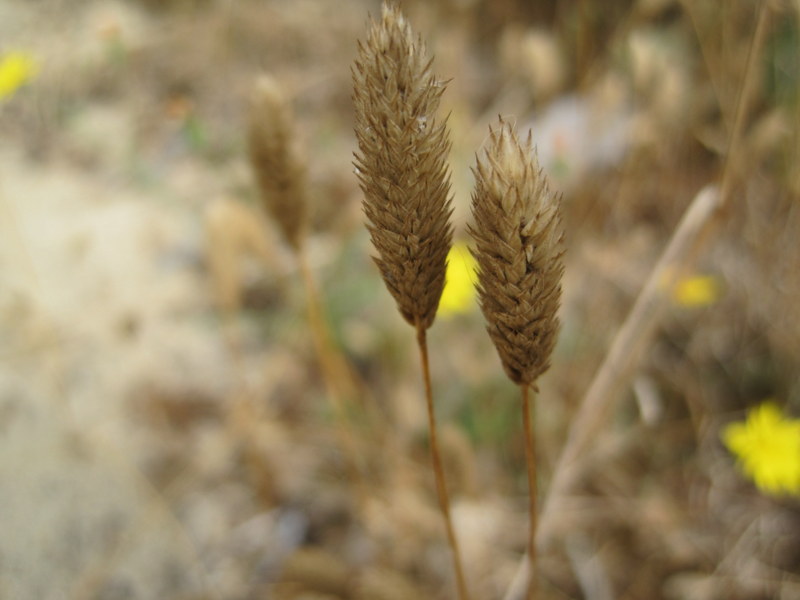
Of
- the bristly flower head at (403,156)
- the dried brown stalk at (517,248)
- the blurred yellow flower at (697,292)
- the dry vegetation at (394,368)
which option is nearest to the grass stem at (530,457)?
the dried brown stalk at (517,248)

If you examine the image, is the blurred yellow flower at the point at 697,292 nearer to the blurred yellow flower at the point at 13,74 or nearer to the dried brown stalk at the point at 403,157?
the dried brown stalk at the point at 403,157

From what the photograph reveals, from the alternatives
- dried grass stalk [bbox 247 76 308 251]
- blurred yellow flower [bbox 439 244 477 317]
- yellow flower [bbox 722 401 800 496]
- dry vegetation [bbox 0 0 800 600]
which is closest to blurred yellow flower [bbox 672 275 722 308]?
dry vegetation [bbox 0 0 800 600]

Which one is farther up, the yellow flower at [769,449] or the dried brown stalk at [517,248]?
the dried brown stalk at [517,248]

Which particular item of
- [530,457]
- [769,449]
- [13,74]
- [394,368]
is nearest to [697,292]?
[769,449]

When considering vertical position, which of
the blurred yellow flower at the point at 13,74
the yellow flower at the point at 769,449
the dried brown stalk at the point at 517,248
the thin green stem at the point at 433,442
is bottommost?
the yellow flower at the point at 769,449

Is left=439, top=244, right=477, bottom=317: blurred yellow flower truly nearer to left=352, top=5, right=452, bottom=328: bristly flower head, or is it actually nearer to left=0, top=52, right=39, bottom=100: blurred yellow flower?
left=352, top=5, right=452, bottom=328: bristly flower head

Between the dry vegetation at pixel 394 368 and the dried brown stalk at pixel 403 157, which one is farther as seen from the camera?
the dry vegetation at pixel 394 368
